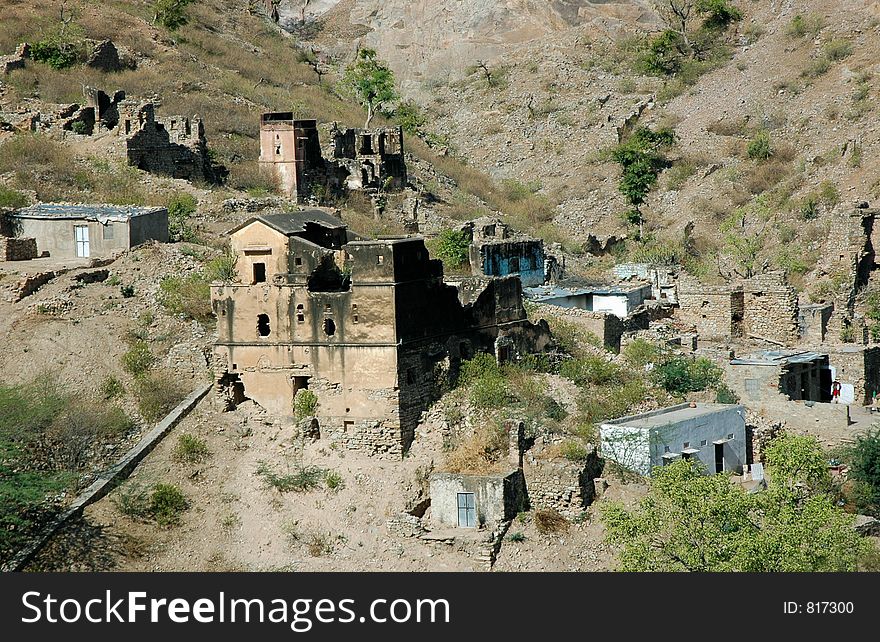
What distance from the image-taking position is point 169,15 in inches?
2340

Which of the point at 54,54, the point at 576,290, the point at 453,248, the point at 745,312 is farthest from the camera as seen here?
the point at 54,54

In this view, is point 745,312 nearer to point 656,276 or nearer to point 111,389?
point 656,276

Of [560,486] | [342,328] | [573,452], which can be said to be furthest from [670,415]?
[342,328]

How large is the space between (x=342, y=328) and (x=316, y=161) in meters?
17.3

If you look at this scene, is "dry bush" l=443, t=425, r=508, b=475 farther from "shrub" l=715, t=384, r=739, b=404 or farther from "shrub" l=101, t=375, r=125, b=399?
"shrub" l=101, t=375, r=125, b=399

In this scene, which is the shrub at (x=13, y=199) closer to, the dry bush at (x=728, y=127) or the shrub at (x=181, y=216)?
the shrub at (x=181, y=216)

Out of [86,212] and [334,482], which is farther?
[86,212]

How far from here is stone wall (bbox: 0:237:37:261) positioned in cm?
3603

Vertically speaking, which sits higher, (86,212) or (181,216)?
(86,212)

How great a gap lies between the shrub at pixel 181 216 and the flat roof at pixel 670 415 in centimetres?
1142

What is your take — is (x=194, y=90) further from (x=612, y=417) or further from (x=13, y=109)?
(x=612, y=417)

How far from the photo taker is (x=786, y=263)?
44969 mm

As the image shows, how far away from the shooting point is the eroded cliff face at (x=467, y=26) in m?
72.1

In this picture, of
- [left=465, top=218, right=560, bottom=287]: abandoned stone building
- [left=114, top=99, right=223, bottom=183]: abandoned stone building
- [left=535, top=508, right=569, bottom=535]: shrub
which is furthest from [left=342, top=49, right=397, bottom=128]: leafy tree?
[left=535, top=508, right=569, bottom=535]: shrub
